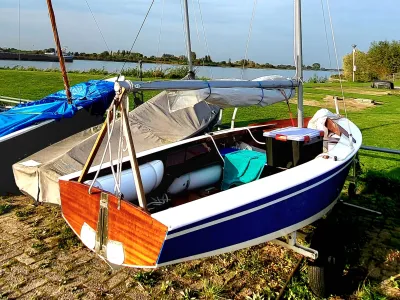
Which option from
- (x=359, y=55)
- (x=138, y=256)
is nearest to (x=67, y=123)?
(x=138, y=256)

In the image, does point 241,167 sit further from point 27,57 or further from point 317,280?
point 27,57

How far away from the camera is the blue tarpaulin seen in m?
6.62

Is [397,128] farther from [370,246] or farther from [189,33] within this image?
[370,246]

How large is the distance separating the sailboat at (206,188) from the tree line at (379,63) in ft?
119

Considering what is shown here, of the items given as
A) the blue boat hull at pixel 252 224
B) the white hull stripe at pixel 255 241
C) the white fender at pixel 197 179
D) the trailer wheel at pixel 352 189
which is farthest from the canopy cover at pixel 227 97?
the trailer wheel at pixel 352 189

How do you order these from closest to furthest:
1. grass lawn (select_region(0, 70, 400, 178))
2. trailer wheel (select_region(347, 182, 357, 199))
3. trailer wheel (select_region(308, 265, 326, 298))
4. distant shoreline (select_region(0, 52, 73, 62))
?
trailer wheel (select_region(308, 265, 326, 298)) → trailer wheel (select_region(347, 182, 357, 199)) → grass lawn (select_region(0, 70, 400, 178)) → distant shoreline (select_region(0, 52, 73, 62))

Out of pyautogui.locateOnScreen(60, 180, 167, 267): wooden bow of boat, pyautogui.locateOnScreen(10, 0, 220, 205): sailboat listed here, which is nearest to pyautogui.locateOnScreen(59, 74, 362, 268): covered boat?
pyautogui.locateOnScreen(60, 180, 167, 267): wooden bow of boat

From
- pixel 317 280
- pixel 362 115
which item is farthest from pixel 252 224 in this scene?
pixel 362 115

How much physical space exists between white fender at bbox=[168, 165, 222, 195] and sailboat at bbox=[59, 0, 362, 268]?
0.04 ft

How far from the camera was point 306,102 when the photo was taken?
16.9m

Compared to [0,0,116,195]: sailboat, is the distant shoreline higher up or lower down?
higher up

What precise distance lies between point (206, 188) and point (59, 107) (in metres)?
3.82

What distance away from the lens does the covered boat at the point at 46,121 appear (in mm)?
6160

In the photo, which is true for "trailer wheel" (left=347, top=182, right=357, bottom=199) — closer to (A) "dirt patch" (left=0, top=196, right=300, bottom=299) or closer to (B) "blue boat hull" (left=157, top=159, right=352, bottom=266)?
(B) "blue boat hull" (left=157, top=159, right=352, bottom=266)
